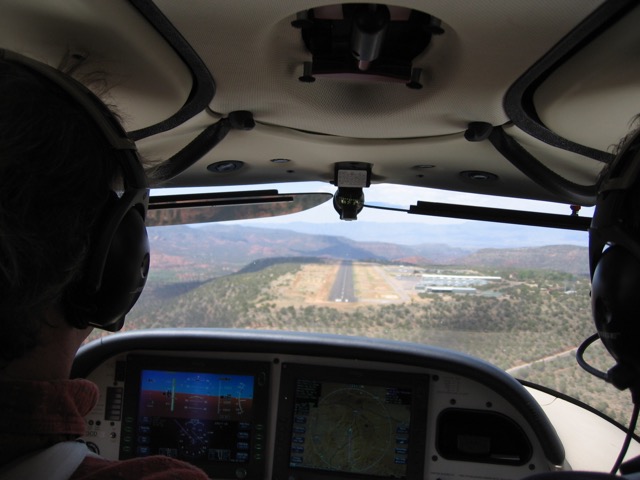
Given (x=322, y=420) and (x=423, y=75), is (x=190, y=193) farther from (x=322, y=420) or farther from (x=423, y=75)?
(x=423, y=75)

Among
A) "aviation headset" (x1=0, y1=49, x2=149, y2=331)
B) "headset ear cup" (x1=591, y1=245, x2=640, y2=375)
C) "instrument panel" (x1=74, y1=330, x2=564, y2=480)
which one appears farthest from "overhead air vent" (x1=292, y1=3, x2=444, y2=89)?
"instrument panel" (x1=74, y1=330, x2=564, y2=480)

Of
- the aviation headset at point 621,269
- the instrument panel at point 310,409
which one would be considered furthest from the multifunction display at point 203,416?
the aviation headset at point 621,269

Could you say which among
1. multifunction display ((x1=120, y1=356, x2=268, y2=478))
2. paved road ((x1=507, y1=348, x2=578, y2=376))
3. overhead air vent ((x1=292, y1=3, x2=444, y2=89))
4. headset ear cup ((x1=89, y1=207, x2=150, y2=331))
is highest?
overhead air vent ((x1=292, y1=3, x2=444, y2=89))

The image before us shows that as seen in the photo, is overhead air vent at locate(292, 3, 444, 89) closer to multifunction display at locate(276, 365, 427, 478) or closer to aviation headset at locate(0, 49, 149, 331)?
aviation headset at locate(0, 49, 149, 331)

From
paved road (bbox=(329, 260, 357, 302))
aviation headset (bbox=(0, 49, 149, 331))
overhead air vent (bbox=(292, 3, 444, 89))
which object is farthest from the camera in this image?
paved road (bbox=(329, 260, 357, 302))

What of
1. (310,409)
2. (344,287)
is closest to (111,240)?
(310,409)
